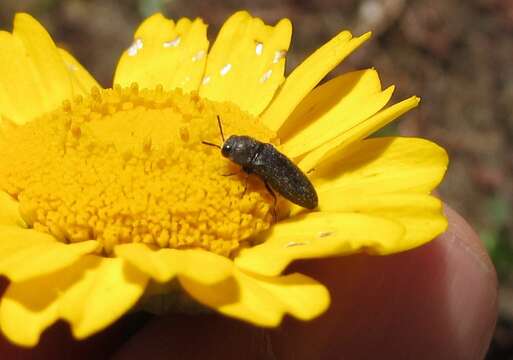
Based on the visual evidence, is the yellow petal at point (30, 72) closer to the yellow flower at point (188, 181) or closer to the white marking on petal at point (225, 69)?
the yellow flower at point (188, 181)

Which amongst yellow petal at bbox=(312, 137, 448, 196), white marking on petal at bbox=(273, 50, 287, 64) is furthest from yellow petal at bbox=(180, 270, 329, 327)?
white marking on petal at bbox=(273, 50, 287, 64)

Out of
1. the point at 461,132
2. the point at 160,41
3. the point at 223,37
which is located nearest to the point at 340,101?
the point at 223,37

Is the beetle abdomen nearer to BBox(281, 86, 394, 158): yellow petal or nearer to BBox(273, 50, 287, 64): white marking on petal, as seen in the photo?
BBox(281, 86, 394, 158): yellow petal

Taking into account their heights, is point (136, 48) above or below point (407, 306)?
above

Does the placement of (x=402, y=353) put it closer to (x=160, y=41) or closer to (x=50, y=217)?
(x=50, y=217)

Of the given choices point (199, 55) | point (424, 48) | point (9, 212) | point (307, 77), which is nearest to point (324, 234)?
point (307, 77)

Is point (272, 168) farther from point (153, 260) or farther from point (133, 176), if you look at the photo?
point (153, 260)
